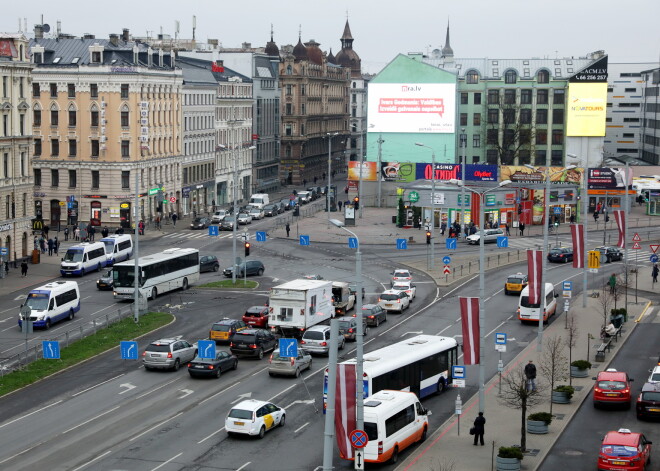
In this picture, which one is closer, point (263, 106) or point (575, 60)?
point (575, 60)

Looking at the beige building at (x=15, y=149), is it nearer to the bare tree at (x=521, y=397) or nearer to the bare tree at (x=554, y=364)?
the bare tree at (x=554, y=364)

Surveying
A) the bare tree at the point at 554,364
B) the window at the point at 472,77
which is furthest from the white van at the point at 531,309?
the window at the point at 472,77

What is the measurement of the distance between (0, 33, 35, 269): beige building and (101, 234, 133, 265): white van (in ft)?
22.3

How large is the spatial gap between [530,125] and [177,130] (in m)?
48.7

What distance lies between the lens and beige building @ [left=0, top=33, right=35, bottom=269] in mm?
88812

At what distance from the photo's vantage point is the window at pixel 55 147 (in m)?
118

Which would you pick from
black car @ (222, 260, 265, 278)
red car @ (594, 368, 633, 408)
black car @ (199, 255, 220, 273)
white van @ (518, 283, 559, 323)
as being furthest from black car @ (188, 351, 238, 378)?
black car @ (199, 255, 220, 273)

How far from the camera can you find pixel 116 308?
72.6 metres

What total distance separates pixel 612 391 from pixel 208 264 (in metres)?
46.8

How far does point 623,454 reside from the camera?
3844 centimetres

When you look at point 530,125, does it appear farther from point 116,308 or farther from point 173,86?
point 116,308

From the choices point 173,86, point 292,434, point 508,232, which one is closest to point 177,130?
point 173,86

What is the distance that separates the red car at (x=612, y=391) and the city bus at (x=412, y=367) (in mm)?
7129

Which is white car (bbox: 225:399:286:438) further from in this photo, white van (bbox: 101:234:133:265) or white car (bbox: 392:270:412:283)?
white van (bbox: 101:234:133:265)
